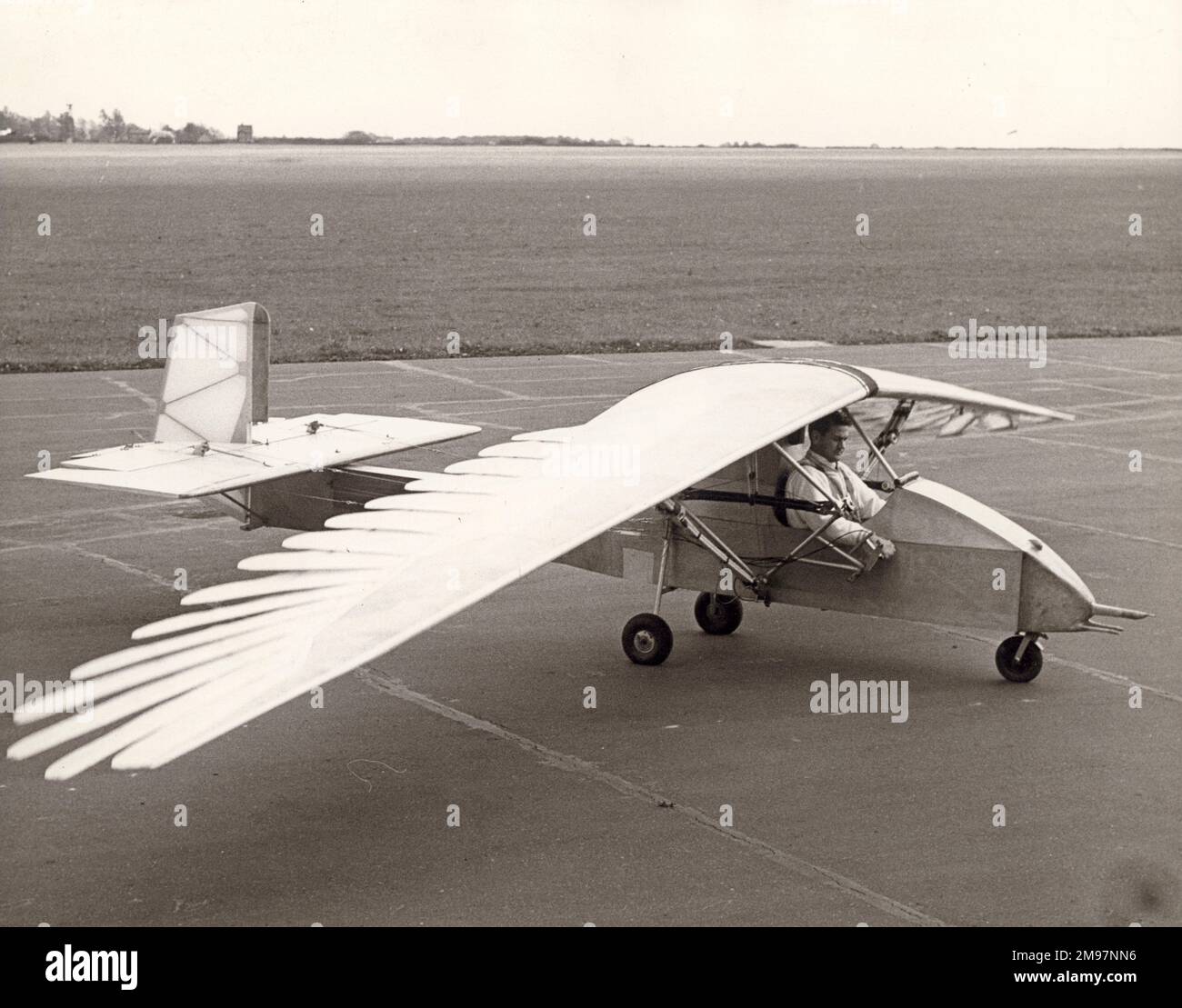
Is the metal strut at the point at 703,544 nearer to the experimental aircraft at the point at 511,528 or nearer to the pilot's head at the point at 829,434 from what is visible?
the experimental aircraft at the point at 511,528

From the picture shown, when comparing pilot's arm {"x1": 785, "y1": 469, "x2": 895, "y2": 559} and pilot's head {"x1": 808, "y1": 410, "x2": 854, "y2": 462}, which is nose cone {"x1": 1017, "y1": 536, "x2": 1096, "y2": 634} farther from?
pilot's head {"x1": 808, "y1": 410, "x2": 854, "y2": 462}

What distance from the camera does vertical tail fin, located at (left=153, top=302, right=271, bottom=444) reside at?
13148 millimetres

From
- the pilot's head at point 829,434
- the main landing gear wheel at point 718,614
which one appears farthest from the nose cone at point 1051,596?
the main landing gear wheel at point 718,614

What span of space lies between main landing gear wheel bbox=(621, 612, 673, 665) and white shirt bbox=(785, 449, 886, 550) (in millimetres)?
1237

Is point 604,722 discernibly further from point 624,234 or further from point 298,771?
point 624,234

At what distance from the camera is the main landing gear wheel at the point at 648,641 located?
11438mm

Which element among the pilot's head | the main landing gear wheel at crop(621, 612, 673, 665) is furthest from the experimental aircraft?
the pilot's head

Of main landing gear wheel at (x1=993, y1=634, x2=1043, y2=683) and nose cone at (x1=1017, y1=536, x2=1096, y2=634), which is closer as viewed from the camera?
nose cone at (x1=1017, y1=536, x2=1096, y2=634)

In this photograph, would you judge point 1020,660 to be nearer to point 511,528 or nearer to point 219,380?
point 511,528

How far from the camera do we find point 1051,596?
10789mm

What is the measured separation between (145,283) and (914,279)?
78.5 feet

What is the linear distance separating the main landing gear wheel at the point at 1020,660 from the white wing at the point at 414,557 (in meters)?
2.13

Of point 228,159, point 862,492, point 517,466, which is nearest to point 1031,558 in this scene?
point 862,492

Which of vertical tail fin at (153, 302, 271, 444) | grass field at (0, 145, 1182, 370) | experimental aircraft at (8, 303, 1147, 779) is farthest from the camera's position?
grass field at (0, 145, 1182, 370)
